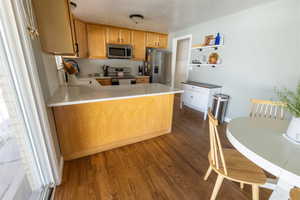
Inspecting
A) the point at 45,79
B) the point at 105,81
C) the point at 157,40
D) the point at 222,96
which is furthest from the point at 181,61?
the point at 45,79

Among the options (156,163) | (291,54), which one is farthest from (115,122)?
(291,54)

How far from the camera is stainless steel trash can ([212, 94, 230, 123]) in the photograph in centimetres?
286

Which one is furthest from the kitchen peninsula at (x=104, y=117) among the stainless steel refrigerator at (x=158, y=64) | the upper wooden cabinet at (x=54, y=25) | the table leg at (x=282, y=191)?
the stainless steel refrigerator at (x=158, y=64)

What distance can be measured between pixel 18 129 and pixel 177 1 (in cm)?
278

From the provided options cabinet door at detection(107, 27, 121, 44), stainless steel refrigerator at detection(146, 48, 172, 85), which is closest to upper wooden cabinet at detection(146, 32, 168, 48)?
stainless steel refrigerator at detection(146, 48, 172, 85)

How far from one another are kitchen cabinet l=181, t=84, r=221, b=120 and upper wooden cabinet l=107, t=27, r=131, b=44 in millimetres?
2381

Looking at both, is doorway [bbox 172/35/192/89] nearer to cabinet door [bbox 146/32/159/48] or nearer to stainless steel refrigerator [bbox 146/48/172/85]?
stainless steel refrigerator [bbox 146/48/172/85]

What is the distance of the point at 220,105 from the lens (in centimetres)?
290

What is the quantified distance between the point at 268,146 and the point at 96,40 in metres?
4.31

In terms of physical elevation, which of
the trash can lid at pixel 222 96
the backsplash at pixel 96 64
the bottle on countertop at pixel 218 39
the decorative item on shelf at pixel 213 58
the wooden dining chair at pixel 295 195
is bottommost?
the trash can lid at pixel 222 96

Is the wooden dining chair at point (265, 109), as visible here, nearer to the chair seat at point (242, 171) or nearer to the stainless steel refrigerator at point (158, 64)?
the chair seat at point (242, 171)

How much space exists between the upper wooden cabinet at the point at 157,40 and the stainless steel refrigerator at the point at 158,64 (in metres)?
0.18

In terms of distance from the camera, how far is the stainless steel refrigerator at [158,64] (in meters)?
4.62

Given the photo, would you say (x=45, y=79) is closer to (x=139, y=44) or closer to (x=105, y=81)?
(x=105, y=81)
